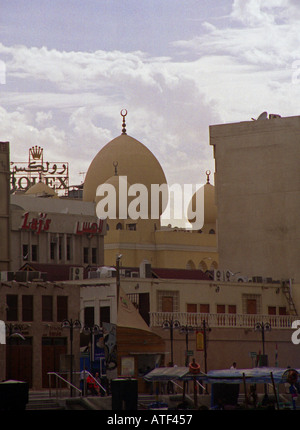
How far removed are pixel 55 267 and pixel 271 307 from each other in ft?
43.9

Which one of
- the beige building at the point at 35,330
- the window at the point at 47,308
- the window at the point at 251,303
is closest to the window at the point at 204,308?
the window at the point at 251,303

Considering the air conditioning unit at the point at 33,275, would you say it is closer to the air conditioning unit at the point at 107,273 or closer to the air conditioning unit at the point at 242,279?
the air conditioning unit at the point at 107,273

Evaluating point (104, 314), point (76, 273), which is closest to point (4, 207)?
point (76, 273)

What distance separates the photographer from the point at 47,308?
6588 cm

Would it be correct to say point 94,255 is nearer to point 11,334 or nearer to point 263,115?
point 263,115

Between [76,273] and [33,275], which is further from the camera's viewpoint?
[76,273]

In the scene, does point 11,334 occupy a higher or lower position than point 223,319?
lower

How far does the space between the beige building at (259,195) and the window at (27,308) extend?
20585mm

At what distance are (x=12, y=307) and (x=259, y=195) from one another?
23745mm

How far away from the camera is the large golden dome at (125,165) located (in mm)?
99062

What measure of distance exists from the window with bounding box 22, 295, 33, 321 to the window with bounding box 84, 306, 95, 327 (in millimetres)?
4493

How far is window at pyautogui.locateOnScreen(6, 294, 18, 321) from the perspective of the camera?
6438 centimetres

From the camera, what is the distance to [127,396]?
1810 inches
